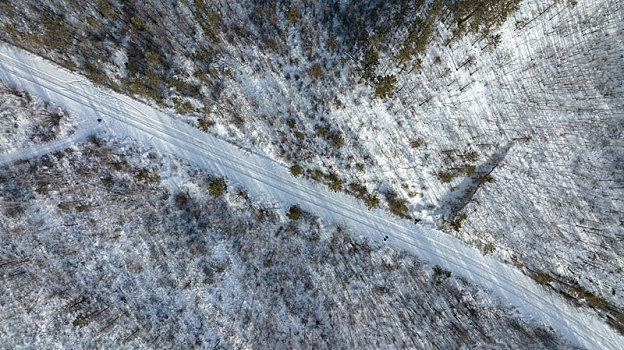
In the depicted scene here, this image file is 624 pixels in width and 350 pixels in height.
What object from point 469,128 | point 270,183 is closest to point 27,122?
point 270,183

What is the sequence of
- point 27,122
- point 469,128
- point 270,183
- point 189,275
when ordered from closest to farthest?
1. point 27,122
2. point 469,128
3. point 189,275
4. point 270,183

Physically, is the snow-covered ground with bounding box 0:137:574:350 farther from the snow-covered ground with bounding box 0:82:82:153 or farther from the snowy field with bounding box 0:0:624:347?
the snowy field with bounding box 0:0:624:347

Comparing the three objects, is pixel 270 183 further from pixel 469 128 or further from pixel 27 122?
pixel 27 122

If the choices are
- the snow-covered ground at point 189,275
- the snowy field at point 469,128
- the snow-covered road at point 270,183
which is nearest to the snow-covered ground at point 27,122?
the snowy field at point 469,128

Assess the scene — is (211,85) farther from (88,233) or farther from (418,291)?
(418,291)

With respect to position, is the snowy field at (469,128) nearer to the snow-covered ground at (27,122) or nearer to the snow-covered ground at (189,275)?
the snow-covered ground at (27,122)

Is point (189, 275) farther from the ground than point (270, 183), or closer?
closer

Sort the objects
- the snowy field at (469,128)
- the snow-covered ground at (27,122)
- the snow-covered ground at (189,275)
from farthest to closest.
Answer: the snow-covered ground at (27,122) < the snow-covered ground at (189,275) < the snowy field at (469,128)

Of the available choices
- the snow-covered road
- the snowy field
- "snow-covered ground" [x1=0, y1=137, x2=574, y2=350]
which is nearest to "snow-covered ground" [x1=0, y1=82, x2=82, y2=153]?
the snowy field
